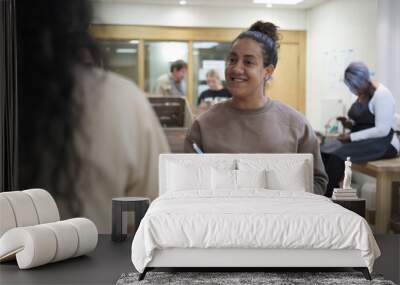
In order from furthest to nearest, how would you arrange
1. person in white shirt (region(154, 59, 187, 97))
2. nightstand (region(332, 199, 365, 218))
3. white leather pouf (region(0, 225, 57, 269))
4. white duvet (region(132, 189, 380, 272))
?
1. person in white shirt (region(154, 59, 187, 97))
2. nightstand (region(332, 199, 365, 218))
3. white leather pouf (region(0, 225, 57, 269))
4. white duvet (region(132, 189, 380, 272))

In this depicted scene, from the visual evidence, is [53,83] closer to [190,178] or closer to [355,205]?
[190,178]

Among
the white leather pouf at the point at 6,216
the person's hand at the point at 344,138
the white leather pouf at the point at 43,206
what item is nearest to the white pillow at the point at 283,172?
the person's hand at the point at 344,138

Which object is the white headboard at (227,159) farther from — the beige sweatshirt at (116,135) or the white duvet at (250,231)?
the white duvet at (250,231)

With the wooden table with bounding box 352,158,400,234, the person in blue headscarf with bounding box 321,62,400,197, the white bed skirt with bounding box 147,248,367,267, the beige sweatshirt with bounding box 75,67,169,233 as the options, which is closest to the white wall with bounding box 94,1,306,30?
the beige sweatshirt with bounding box 75,67,169,233

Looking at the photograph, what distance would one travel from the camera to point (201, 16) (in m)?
7.04

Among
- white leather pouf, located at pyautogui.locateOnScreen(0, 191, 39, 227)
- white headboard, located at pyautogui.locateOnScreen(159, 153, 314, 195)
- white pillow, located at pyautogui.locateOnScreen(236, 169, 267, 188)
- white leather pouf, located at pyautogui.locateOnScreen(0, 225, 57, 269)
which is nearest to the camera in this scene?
white leather pouf, located at pyautogui.locateOnScreen(0, 225, 57, 269)

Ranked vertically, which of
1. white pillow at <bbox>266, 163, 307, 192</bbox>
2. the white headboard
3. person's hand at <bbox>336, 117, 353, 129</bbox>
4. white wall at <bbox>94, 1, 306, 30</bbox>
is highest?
white wall at <bbox>94, 1, 306, 30</bbox>

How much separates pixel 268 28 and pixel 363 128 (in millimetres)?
1421

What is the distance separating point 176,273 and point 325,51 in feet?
10.1

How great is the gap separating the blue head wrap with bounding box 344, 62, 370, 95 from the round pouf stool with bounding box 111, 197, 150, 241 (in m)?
2.41

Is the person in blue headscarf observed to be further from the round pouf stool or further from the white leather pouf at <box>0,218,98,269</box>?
the white leather pouf at <box>0,218,98,269</box>

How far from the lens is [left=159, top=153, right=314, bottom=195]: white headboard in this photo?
6.70m

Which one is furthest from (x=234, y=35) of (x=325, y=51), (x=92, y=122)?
(x=92, y=122)

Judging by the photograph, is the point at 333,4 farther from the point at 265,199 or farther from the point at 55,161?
the point at 55,161
